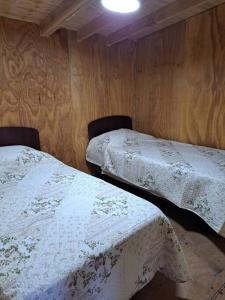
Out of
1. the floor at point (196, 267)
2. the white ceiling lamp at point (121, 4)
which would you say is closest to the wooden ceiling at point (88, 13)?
the white ceiling lamp at point (121, 4)

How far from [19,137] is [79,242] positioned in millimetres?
1739

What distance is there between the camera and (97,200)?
4.36ft

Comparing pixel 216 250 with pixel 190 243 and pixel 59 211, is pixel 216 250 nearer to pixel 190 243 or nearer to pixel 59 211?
pixel 190 243

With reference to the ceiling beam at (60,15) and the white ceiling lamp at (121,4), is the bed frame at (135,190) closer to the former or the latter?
the ceiling beam at (60,15)

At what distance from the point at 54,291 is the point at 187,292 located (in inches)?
40.7

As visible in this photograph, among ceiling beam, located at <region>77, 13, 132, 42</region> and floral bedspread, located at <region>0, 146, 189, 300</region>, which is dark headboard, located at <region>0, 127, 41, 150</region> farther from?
ceiling beam, located at <region>77, 13, 132, 42</region>

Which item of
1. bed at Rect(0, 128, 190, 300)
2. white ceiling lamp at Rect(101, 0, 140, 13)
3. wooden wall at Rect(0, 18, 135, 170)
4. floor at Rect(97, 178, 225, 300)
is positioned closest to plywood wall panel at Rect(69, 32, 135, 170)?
wooden wall at Rect(0, 18, 135, 170)

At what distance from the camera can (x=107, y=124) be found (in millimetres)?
3061

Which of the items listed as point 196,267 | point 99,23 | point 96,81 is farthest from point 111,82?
point 196,267

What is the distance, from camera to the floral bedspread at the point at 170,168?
1677mm

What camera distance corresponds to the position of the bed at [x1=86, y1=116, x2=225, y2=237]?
1684 mm

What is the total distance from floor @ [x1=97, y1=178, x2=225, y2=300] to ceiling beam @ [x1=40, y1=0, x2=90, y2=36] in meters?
2.07

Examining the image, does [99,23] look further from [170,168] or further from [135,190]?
[135,190]

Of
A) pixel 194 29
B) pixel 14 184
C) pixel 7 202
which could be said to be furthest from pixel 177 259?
pixel 194 29
